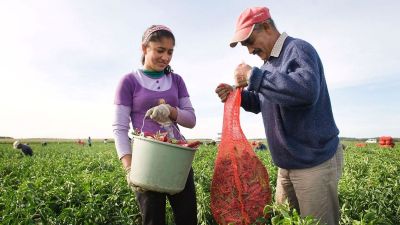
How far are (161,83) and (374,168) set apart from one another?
5871 millimetres

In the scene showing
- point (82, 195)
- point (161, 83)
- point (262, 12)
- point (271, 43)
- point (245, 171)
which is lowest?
point (82, 195)

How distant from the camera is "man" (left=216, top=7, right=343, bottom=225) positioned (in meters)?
2.18

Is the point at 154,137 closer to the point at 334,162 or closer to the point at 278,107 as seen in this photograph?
the point at 278,107

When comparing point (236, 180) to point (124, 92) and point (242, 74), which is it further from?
point (124, 92)

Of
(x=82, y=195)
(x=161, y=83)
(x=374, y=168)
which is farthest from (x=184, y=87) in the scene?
(x=374, y=168)

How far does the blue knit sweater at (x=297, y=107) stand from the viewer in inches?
84.4

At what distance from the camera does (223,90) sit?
2.72 metres

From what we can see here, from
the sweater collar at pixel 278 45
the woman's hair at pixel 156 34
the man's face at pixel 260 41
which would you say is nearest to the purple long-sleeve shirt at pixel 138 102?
the woman's hair at pixel 156 34

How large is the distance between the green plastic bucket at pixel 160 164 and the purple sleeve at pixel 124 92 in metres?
0.29

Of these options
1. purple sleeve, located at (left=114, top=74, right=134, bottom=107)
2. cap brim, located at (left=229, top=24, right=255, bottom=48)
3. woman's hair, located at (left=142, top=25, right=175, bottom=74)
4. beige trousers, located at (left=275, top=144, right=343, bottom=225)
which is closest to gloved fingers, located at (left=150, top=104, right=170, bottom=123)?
purple sleeve, located at (left=114, top=74, right=134, bottom=107)

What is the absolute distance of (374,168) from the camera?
→ 6.96 meters

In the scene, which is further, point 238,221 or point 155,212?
point 238,221

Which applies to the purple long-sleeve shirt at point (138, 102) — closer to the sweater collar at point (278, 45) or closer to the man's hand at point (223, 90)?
the man's hand at point (223, 90)

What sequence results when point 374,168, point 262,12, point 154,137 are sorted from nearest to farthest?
point 154,137 < point 262,12 < point 374,168
